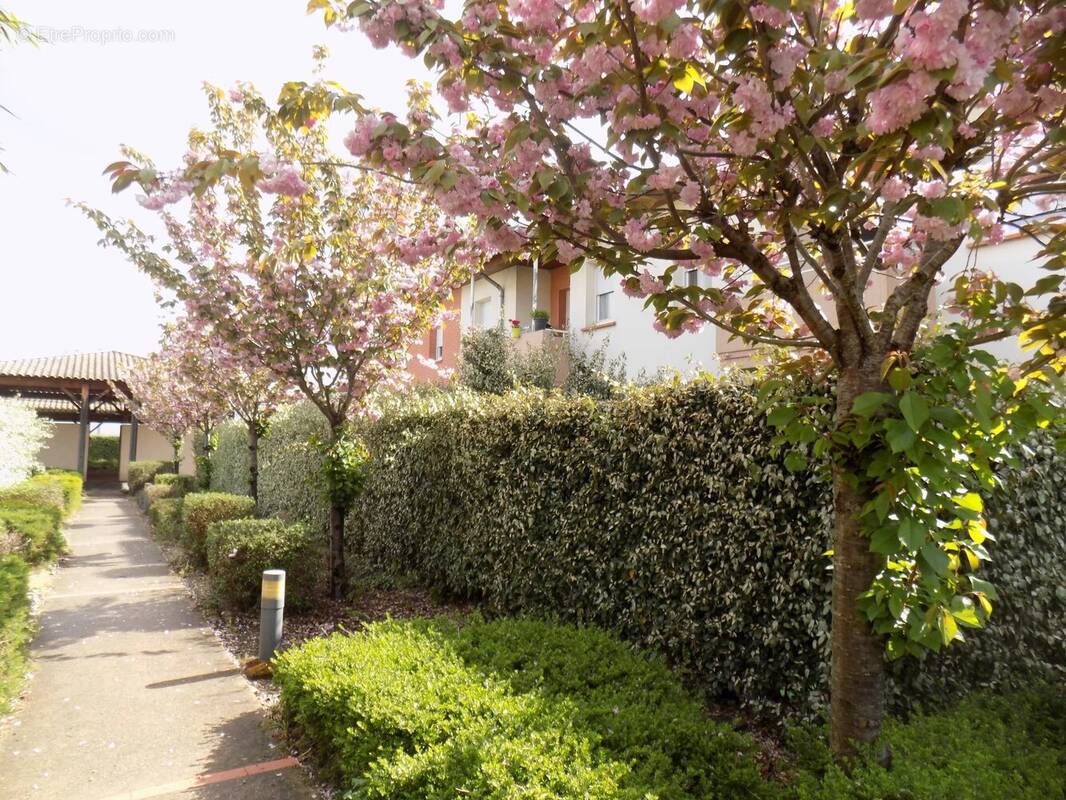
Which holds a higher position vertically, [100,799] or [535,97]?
[535,97]

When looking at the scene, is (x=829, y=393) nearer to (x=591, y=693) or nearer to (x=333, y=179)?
(x=591, y=693)

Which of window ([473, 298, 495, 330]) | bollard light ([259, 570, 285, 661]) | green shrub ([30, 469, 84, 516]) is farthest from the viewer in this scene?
window ([473, 298, 495, 330])

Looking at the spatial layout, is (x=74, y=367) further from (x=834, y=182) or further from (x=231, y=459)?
(x=834, y=182)

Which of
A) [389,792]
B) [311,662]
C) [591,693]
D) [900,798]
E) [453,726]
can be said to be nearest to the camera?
[900,798]

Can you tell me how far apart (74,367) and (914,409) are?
33.7 metres

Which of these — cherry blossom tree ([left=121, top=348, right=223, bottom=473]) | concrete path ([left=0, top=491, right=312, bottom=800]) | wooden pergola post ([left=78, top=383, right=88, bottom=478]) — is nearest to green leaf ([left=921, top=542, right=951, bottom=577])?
concrete path ([left=0, top=491, right=312, bottom=800])

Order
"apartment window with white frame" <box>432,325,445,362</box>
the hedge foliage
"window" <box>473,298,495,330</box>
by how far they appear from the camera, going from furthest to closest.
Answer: "apartment window with white frame" <box>432,325,445,362</box>, "window" <box>473,298,495,330</box>, the hedge foliage

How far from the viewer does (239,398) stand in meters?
12.3

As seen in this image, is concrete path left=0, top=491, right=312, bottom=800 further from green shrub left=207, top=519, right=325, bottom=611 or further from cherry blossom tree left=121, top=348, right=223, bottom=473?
cherry blossom tree left=121, top=348, right=223, bottom=473

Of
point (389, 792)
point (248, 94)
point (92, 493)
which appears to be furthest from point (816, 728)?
point (92, 493)

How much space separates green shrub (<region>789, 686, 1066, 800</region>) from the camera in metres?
2.22

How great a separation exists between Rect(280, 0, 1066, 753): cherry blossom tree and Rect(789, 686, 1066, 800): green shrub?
223 mm

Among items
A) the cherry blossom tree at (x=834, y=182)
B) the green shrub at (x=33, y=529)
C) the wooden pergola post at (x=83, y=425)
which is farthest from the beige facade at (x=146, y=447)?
the cherry blossom tree at (x=834, y=182)

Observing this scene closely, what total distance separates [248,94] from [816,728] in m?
7.04
